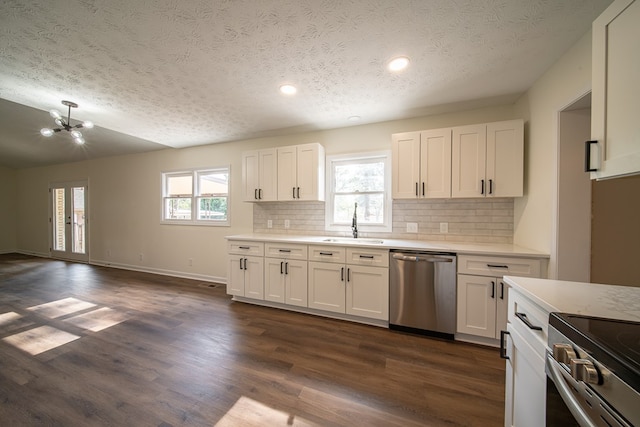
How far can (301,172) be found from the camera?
3.20 m

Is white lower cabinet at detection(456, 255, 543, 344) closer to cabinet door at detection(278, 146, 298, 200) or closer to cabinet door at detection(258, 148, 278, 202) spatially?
cabinet door at detection(278, 146, 298, 200)

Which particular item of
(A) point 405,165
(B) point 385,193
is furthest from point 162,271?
(A) point 405,165

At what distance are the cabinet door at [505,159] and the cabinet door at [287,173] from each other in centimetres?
236

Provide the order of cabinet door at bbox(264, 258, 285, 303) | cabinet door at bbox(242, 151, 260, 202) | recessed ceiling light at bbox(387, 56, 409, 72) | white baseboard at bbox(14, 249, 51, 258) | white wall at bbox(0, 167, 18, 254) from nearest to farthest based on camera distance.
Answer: recessed ceiling light at bbox(387, 56, 409, 72) → cabinet door at bbox(264, 258, 285, 303) → cabinet door at bbox(242, 151, 260, 202) → white baseboard at bbox(14, 249, 51, 258) → white wall at bbox(0, 167, 18, 254)

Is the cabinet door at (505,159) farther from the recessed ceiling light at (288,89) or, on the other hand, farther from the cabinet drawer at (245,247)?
the cabinet drawer at (245,247)

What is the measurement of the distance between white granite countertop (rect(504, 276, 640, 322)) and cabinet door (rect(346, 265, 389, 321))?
1384mm

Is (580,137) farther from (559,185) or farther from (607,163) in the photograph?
(607,163)

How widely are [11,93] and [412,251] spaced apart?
16.0ft

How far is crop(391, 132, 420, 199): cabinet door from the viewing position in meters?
2.65

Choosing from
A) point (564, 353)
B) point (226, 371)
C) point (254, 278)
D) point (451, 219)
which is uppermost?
point (451, 219)

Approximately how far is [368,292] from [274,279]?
1252 mm

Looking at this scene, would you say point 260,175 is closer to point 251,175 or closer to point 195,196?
point 251,175

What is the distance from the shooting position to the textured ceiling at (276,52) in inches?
56.4

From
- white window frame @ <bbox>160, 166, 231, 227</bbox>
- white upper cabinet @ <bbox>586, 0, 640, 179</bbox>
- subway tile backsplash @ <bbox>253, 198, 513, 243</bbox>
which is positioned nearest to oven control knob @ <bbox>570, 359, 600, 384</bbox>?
white upper cabinet @ <bbox>586, 0, 640, 179</bbox>
